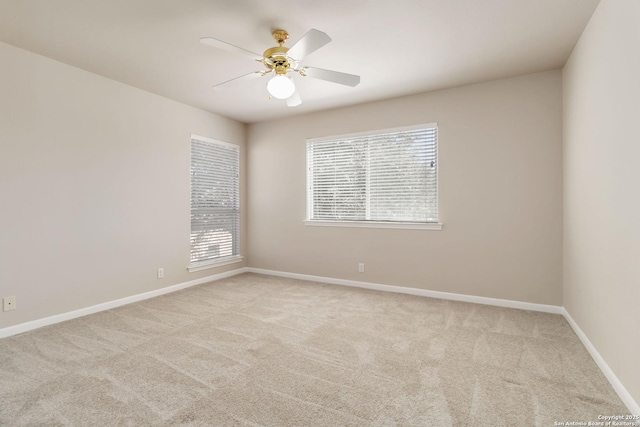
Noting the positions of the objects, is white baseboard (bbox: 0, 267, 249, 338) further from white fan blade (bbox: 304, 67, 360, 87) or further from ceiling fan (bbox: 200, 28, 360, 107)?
white fan blade (bbox: 304, 67, 360, 87)

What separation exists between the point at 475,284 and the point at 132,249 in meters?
4.11

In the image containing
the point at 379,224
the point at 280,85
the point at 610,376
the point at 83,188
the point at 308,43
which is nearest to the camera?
the point at 610,376

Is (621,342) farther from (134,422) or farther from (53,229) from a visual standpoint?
(53,229)

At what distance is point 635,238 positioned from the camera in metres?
1.72

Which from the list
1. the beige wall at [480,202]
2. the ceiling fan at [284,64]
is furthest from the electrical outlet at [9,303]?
the beige wall at [480,202]

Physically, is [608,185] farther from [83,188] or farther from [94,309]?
[94,309]

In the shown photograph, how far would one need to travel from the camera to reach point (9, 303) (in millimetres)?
2777

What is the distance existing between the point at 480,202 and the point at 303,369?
2.74 meters

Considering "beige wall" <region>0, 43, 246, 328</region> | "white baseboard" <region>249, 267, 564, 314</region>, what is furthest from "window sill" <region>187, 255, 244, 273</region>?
"white baseboard" <region>249, 267, 564, 314</region>

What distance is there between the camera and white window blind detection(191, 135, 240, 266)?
4609 mm

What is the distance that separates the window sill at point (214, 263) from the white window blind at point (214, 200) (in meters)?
0.03

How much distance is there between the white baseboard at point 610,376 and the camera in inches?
67.5

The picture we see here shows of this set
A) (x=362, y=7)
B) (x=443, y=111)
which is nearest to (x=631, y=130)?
(x=362, y=7)

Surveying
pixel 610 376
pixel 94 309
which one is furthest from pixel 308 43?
pixel 94 309
